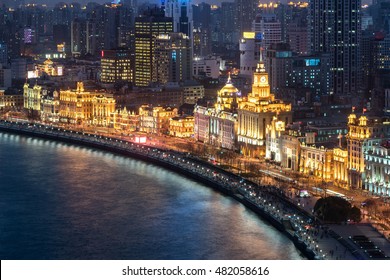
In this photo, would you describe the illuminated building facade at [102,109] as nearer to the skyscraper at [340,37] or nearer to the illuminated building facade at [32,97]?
the illuminated building facade at [32,97]

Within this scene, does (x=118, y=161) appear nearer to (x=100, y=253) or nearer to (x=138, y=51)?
(x=100, y=253)

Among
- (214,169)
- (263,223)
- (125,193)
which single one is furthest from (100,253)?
(214,169)

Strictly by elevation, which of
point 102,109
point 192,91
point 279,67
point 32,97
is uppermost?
point 279,67

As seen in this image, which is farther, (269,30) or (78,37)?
(78,37)

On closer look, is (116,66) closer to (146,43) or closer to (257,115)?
(146,43)

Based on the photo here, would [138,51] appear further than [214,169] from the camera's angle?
Yes

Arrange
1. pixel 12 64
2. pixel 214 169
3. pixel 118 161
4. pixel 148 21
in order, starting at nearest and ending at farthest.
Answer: pixel 214 169, pixel 118 161, pixel 148 21, pixel 12 64

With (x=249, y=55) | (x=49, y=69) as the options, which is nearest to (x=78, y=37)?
(x=49, y=69)

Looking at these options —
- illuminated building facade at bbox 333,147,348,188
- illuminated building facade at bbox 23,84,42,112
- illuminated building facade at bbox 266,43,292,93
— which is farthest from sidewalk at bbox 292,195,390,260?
illuminated building facade at bbox 266,43,292,93
